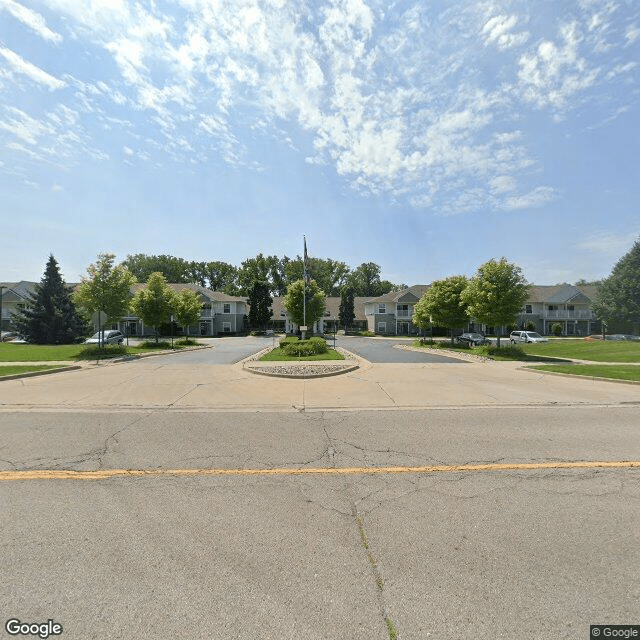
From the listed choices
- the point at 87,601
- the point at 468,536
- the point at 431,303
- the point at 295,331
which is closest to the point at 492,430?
the point at 468,536

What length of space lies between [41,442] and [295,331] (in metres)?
54.2

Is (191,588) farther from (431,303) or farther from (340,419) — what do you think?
(431,303)

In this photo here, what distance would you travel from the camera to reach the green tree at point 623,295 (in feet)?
160

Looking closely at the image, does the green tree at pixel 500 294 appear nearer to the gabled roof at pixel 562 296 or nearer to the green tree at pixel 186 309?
the green tree at pixel 186 309

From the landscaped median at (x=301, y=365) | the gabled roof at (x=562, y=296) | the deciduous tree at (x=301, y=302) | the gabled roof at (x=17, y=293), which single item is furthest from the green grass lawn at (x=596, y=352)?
the gabled roof at (x=17, y=293)

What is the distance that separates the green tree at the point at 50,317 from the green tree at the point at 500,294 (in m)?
35.1

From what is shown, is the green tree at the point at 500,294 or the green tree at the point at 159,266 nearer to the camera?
the green tree at the point at 500,294

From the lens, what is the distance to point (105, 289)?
23859mm

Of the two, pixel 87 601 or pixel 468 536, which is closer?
pixel 87 601

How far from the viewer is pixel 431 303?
3300 cm

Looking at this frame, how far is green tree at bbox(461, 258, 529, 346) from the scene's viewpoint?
23.9 m

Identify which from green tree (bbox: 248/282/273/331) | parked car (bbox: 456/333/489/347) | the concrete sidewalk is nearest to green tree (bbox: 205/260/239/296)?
green tree (bbox: 248/282/273/331)

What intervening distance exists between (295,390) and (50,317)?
3308 centimetres

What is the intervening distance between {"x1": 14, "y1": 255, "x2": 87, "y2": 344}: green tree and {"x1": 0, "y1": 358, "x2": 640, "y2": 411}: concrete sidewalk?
2203 centimetres
